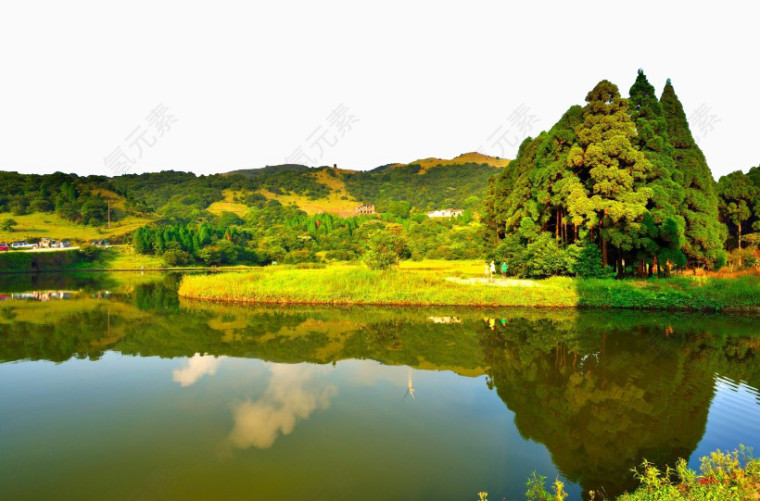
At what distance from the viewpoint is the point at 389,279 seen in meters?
29.3

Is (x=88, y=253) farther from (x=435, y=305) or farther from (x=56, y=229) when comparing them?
(x=435, y=305)

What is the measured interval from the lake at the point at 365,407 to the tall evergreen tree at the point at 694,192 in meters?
10.4

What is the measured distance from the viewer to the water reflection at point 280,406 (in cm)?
933

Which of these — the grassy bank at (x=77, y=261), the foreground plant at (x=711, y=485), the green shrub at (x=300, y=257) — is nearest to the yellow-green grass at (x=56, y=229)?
the grassy bank at (x=77, y=261)

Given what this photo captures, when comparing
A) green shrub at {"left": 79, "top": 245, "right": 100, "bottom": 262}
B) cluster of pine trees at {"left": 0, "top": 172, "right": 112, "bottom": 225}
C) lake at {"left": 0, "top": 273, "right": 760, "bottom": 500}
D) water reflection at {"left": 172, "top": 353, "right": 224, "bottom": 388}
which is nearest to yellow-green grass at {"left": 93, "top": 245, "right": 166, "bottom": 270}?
green shrub at {"left": 79, "top": 245, "right": 100, "bottom": 262}

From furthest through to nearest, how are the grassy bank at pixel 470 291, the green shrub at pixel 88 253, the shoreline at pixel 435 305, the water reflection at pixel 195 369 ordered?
1. the green shrub at pixel 88 253
2. the grassy bank at pixel 470 291
3. the shoreline at pixel 435 305
4. the water reflection at pixel 195 369

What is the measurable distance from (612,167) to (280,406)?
2505 cm

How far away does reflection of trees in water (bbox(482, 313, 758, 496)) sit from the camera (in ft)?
27.2

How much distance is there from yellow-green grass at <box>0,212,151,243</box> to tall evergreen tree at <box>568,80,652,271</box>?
355 feet

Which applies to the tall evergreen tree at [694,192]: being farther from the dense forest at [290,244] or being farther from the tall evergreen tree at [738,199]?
the dense forest at [290,244]

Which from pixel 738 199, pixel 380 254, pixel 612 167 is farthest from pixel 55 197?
pixel 738 199

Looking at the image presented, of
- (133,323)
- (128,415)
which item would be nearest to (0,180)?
(133,323)

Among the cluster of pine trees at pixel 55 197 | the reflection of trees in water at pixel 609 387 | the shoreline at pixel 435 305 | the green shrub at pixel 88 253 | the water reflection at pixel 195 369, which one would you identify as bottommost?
the water reflection at pixel 195 369

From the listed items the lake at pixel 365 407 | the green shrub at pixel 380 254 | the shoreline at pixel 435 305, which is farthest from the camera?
the green shrub at pixel 380 254
